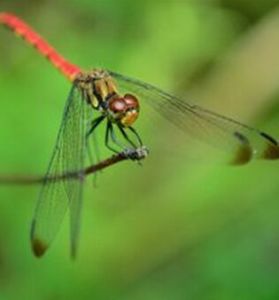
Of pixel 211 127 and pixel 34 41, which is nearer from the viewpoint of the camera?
pixel 211 127

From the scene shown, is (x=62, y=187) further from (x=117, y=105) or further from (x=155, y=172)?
(x=155, y=172)

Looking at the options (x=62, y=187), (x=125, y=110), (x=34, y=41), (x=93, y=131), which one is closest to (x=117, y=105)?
(x=125, y=110)

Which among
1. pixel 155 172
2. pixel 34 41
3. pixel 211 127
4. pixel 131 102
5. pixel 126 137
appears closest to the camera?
pixel 126 137

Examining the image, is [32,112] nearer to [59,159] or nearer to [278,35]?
[278,35]

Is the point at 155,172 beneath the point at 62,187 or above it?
above

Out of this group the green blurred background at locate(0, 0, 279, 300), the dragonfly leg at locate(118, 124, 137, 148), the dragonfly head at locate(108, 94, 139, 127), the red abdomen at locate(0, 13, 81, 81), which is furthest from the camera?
the green blurred background at locate(0, 0, 279, 300)

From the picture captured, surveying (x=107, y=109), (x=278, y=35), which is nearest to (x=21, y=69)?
(x=278, y=35)

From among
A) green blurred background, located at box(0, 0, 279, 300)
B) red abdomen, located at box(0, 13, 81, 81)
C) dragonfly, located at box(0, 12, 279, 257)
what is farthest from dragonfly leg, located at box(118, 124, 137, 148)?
green blurred background, located at box(0, 0, 279, 300)

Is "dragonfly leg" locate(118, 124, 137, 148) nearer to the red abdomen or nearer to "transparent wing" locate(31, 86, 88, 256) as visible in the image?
"transparent wing" locate(31, 86, 88, 256)
